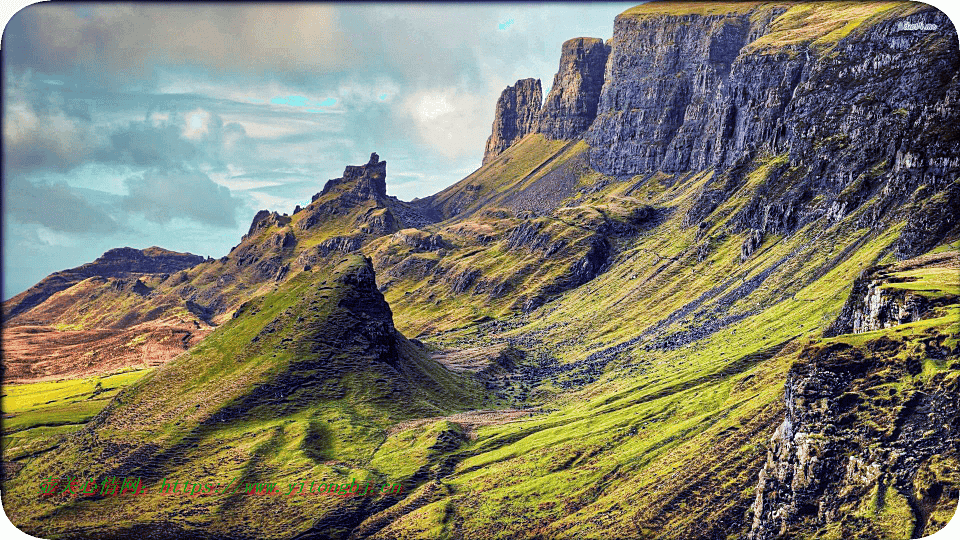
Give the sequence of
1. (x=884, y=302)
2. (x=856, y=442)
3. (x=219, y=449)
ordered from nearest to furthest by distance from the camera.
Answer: (x=856, y=442)
(x=884, y=302)
(x=219, y=449)

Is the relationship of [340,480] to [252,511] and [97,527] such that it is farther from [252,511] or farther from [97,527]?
[97,527]

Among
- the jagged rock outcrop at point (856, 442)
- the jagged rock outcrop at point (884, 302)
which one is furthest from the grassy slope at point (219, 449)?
the jagged rock outcrop at point (884, 302)

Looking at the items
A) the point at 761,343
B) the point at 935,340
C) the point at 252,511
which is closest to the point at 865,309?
the point at 935,340

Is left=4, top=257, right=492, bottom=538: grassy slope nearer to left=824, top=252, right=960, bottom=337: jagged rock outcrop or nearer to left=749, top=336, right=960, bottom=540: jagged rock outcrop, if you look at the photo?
left=749, top=336, right=960, bottom=540: jagged rock outcrop

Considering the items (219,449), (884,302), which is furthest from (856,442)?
(219,449)

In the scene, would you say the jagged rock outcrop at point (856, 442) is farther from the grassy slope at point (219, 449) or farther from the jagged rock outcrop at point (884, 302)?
the grassy slope at point (219, 449)

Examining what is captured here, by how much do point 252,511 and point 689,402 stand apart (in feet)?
296

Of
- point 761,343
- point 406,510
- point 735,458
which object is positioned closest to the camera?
point 735,458

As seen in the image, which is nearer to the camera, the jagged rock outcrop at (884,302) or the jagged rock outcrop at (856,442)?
the jagged rock outcrop at (856,442)

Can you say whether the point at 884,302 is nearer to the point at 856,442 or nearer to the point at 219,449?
the point at 856,442

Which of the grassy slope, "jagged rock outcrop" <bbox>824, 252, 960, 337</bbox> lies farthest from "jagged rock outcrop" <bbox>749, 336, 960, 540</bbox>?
the grassy slope

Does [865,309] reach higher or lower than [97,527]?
higher

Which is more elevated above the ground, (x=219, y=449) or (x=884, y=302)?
(x=884, y=302)

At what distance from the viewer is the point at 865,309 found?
124 m
